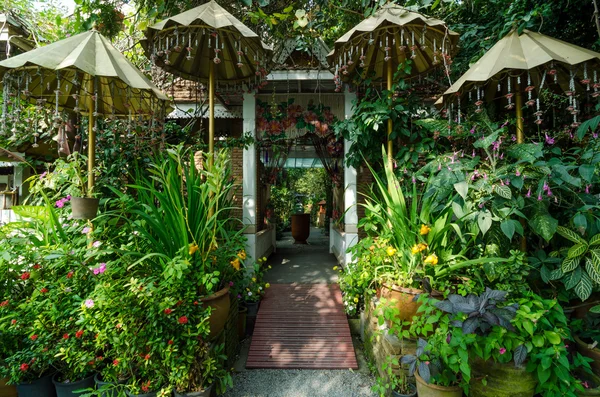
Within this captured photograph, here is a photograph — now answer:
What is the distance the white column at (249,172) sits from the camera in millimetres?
4238

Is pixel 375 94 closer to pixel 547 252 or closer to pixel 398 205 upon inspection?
pixel 398 205

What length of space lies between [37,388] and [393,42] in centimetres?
378

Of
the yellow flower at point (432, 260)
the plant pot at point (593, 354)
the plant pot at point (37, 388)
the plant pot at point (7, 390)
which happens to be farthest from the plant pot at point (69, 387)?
the plant pot at point (593, 354)

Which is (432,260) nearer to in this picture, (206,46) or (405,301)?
(405,301)

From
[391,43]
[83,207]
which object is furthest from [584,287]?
[83,207]

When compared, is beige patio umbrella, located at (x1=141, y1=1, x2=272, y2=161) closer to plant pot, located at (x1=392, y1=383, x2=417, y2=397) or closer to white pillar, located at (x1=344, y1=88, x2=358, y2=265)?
white pillar, located at (x1=344, y1=88, x2=358, y2=265)

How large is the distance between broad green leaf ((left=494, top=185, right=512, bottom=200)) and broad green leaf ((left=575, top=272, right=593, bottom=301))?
2.31ft

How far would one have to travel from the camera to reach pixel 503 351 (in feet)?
5.76

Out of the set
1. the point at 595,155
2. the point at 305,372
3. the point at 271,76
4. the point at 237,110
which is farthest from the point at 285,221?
the point at 595,155

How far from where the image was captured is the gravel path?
2.34 m

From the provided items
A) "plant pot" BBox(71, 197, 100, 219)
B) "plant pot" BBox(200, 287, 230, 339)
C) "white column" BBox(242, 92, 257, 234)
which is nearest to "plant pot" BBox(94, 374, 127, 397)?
"plant pot" BBox(200, 287, 230, 339)

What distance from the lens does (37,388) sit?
6.75 ft

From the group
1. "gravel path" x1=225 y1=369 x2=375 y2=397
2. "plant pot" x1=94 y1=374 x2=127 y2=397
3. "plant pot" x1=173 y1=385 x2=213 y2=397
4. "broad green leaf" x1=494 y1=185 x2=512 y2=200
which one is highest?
"broad green leaf" x1=494 y1=185 x2=512 y2=200

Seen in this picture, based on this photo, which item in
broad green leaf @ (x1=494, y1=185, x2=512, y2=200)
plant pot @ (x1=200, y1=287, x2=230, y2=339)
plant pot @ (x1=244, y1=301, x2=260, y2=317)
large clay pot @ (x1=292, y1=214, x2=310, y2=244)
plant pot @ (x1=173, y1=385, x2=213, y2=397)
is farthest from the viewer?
large clay pot @ (x1=292, y1=214, x2=310, y2=244)
